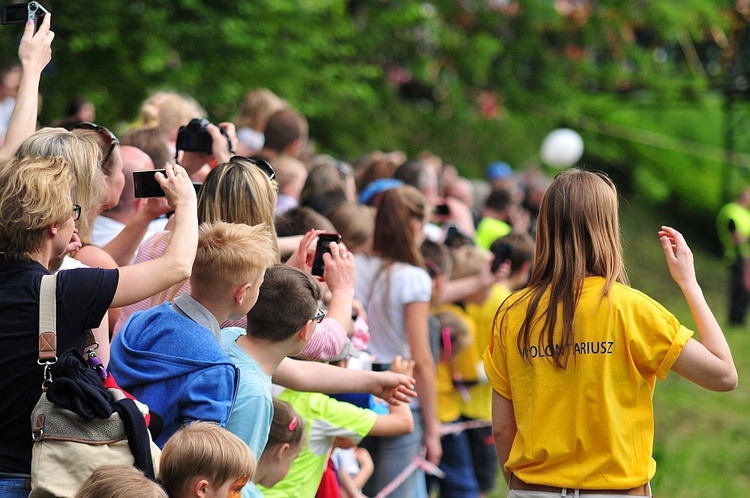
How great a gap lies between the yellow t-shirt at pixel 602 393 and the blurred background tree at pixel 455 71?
6.25m

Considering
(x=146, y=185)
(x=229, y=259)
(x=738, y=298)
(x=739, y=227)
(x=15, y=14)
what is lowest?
(x=738, y=298)

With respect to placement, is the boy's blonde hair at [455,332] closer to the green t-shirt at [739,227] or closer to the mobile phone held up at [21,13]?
the mobile phone held up at [21,13]

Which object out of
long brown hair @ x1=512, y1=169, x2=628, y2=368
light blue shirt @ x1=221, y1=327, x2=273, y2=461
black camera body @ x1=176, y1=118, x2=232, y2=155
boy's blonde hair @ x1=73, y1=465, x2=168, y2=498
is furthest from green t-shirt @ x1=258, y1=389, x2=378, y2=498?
boy's blonde hair @ x1=73, y1=465, x2=168, y2=498

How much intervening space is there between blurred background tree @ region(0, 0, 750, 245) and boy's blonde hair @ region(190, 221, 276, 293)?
18.8 ft

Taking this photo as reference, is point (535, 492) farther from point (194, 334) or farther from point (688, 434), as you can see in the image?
point (688, 434)

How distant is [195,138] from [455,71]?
37.4ft

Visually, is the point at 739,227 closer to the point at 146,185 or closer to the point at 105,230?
the point at 105,230

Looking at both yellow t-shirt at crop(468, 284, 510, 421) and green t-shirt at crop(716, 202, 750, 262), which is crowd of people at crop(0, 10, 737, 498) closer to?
yellow t-shirt at crop(468, 284, 510, 421)

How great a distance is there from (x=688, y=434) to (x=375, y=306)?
5.31 m

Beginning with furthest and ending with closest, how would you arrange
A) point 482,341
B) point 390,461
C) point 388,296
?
point 482,341, point 388,296, point 390,461

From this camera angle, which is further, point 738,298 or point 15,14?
point 738,298

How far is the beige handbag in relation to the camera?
2764mm

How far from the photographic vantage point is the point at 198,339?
3.18 meters

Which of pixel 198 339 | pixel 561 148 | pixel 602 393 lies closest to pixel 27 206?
pixel 198 339
